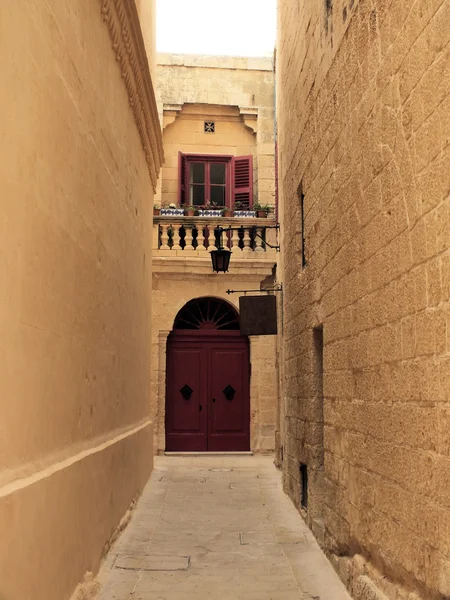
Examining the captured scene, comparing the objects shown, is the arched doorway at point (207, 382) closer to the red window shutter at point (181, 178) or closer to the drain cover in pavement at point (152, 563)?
the red window shutter at point (181, 178)

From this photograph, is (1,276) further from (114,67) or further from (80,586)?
(114,67)

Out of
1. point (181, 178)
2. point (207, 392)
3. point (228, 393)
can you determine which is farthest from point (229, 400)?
point (181, 178)

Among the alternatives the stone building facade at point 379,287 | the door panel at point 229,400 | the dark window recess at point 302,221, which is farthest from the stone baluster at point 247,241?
the stone building facade at point 379,287

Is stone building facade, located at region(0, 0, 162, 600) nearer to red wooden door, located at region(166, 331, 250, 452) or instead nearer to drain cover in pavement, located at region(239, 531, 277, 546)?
drain cover in pavement, located at region(239, 531, 277, 546)

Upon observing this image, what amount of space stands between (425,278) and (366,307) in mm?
1106

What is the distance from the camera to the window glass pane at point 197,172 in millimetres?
14523

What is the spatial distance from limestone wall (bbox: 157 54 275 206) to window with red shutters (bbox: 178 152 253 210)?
190 millimetres

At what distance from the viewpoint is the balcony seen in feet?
43.5

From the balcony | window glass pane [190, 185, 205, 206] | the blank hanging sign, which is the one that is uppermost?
window glass pane [190, 185, 205, 206]

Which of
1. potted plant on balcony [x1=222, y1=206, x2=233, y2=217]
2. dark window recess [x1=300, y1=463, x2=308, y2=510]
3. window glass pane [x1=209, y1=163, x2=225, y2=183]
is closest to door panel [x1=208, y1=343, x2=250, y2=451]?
potted plant on balcony [x1=222, y1=206, x2=233, y2=217]

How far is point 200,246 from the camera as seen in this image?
13336mm

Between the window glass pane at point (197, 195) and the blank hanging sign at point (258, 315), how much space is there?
4965 mm

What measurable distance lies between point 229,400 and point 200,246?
3289 mm

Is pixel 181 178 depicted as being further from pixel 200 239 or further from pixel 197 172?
pixel 200 239
